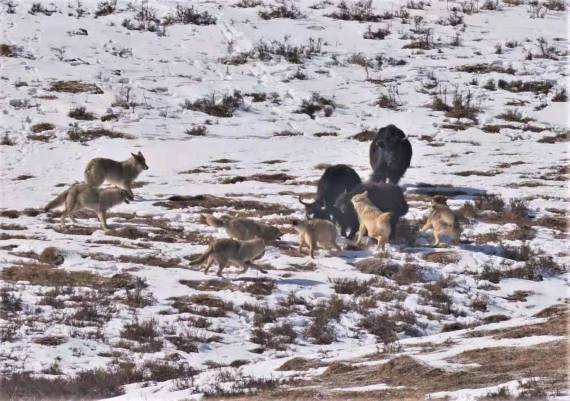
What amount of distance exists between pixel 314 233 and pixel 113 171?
19.8ft

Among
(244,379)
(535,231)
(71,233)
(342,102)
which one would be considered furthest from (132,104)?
(244,379)

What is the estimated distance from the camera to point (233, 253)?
1432 cm

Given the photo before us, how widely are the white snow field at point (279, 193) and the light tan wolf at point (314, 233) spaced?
0.28 meters

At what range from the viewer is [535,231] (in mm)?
17031

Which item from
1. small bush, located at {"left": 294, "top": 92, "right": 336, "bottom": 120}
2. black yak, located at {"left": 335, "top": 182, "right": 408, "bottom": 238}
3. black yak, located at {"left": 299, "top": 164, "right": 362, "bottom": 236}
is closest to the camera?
black yak, located at {"left": 335, "top": 182, "right": 408, "bottom": 238}

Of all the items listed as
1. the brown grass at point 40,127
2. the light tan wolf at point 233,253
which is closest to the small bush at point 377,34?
the brown grass at point 40,127

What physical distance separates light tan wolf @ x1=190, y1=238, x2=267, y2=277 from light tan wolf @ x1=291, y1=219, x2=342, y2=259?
1050 mm

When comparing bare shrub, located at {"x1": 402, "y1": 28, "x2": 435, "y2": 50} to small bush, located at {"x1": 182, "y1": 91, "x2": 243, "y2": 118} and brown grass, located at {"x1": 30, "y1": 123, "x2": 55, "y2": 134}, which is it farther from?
brown grass, located at {"x1": 30, "y1": 123, "x2": 55, "y2": 134}

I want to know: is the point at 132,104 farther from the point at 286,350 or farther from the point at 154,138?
the point at 286,350

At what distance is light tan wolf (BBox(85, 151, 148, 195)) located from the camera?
19684 mm

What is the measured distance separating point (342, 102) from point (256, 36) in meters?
6.54

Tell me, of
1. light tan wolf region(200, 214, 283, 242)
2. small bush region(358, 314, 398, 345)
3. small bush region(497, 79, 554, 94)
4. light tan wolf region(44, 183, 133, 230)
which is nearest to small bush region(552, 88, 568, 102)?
small bush region(497, 79, 554, 94)

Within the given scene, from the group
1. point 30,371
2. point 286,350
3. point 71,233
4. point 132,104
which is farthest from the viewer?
A: point 132,104

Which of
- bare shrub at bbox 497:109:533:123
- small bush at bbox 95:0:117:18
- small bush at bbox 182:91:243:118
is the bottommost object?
bare shrub at bbox 497:109:533:123
